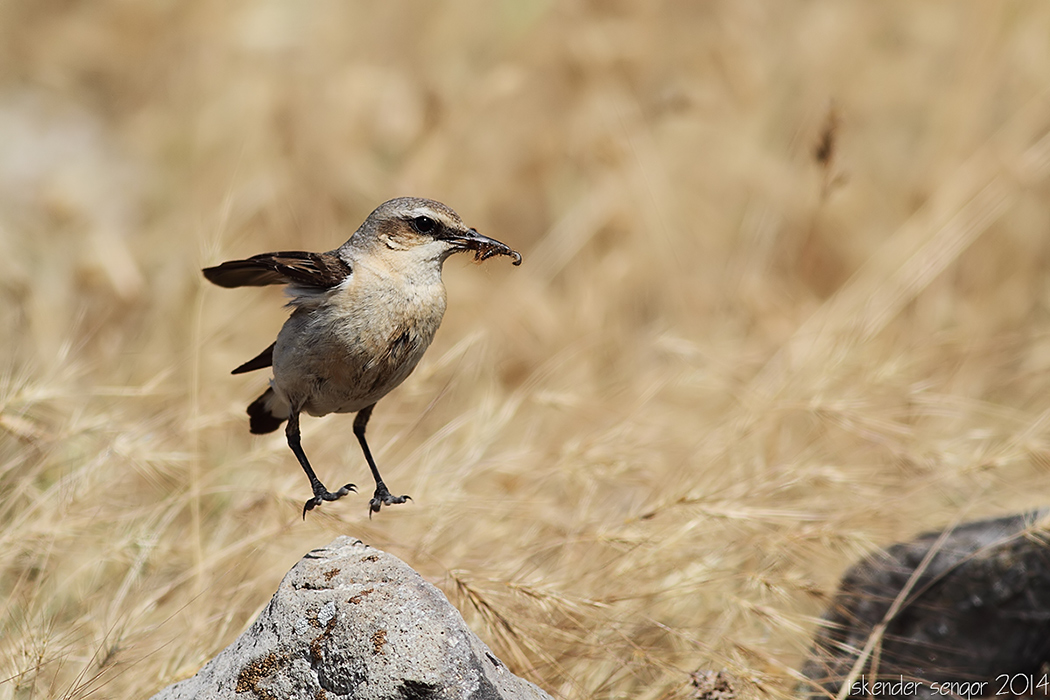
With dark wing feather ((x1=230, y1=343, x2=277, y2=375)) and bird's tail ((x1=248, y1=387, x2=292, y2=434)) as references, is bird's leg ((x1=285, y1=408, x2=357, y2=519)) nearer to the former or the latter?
bird's tail ((x1=248, y1=387, x2=292, y2=434))

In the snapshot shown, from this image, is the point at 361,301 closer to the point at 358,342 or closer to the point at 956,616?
the point at 358,342

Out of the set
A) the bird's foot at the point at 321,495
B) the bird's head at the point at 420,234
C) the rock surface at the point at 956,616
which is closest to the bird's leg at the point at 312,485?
the bird's foot at the point at 321,495

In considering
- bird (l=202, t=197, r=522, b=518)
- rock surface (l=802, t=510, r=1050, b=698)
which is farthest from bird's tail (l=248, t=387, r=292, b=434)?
rock surface (l=802, t=510, r=1050, b=698)

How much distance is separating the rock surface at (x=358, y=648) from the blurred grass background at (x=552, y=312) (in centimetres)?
75

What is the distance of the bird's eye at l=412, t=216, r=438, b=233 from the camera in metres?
3.65

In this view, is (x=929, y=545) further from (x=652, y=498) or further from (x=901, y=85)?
(x=901, y=85)

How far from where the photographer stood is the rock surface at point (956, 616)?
4.08 m

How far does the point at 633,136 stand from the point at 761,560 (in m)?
4.16

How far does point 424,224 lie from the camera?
366 centimetres

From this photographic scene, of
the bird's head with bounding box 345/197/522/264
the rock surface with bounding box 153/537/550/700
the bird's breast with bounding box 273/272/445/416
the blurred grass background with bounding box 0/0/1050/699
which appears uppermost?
the bird's head with bounding box 345/197/522/264

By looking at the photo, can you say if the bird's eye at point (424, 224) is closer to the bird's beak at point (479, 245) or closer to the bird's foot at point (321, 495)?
the bird's beak at point (479, 245)

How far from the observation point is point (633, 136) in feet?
26.1

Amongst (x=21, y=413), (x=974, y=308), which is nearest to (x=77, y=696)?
(x=21, y=413)

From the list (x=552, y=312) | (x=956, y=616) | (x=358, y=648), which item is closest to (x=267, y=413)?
(x=358, y=648)
